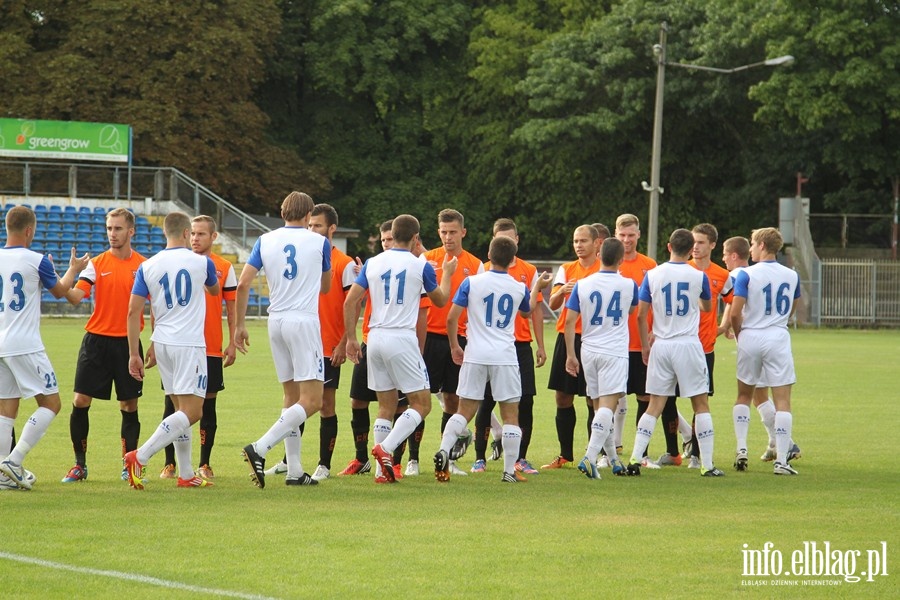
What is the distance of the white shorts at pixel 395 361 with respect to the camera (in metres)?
10.2

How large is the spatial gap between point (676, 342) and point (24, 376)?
5.51 meters

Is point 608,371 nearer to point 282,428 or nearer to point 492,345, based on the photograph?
point 492,345

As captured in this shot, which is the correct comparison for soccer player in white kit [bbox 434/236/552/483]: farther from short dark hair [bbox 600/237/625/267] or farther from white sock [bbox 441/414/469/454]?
short dark hair [bbox 600/237/625/267]

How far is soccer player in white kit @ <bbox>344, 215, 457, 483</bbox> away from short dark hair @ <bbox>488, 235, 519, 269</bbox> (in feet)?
1.90

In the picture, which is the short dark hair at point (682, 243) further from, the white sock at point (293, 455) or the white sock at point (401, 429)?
Answer: the white sock at point (293, 455)

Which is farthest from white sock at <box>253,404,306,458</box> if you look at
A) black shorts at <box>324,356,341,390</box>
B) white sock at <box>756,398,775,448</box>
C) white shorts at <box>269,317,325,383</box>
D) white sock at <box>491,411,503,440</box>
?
white sock at <box>756,398,775,448</box>

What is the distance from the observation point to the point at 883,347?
31.7 m

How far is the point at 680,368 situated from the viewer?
436 inches

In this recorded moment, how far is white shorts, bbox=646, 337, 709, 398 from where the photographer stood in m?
11.1

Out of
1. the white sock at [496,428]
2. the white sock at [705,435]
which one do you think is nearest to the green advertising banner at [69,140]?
the white sock at [496,428]

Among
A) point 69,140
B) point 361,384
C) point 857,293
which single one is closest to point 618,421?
point 361,384

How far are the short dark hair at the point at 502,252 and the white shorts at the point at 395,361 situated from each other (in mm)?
972

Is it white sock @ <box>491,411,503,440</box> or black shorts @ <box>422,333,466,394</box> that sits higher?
black shorts @ <box>422,333,466,394</box>

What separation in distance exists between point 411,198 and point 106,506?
139ft
